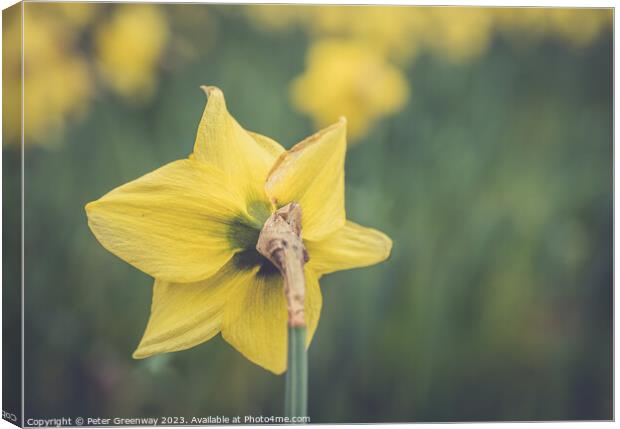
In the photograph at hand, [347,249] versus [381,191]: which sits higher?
[381,191]

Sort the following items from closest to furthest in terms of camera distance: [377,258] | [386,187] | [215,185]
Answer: [215,185]
[377,258]
[386,187]

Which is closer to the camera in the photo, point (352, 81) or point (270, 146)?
point (270, 146)

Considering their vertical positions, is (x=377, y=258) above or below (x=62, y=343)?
above

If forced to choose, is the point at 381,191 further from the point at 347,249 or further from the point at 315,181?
the point at 315,181

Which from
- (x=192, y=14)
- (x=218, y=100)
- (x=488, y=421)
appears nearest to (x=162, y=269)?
(x=218, y=100)

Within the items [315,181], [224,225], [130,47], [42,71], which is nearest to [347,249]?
[315,181]

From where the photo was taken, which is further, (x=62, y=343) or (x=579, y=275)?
(x=579, y=275)

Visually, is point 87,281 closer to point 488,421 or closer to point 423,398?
point 423,398
